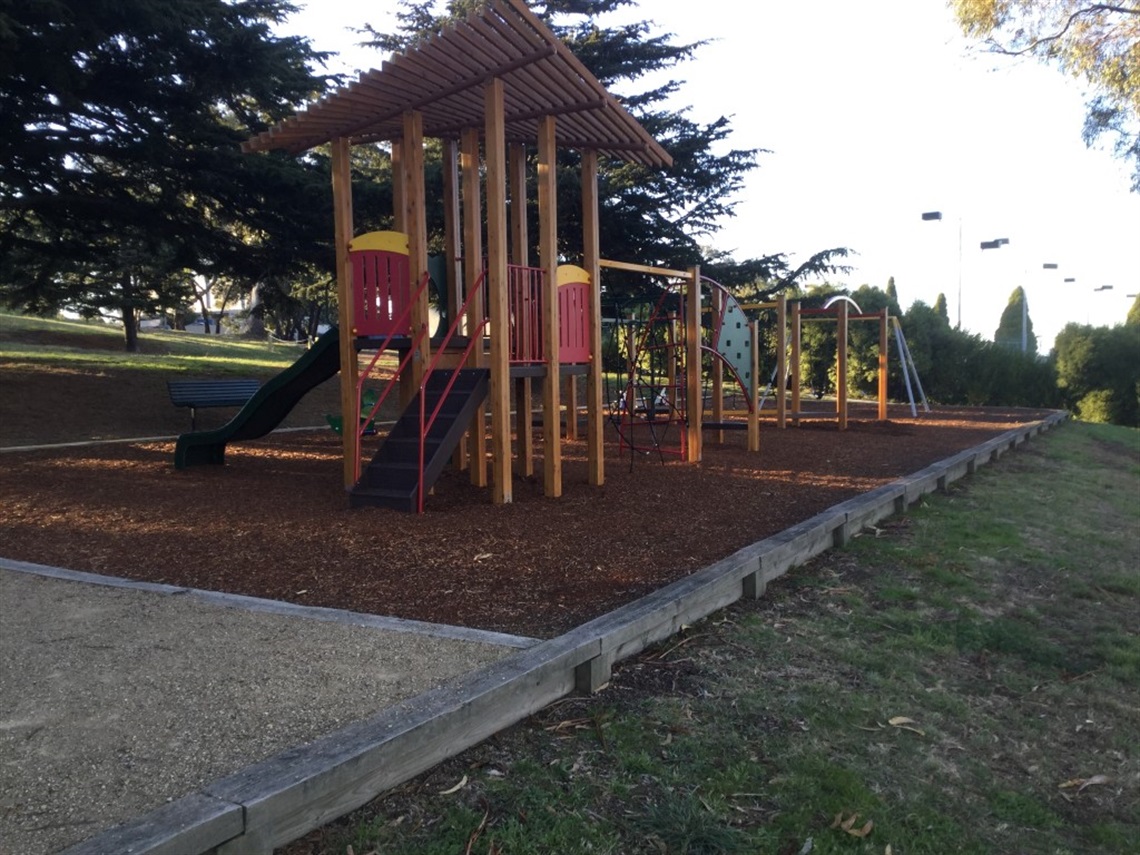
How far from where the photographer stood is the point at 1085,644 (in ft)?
18.0

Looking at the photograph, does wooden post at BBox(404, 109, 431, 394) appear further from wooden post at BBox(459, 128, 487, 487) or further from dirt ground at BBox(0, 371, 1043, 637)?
dirt ground at BBox(0, 371, 1043, 637)

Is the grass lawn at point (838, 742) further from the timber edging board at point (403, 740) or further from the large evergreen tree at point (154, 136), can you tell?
the large evergreen tree at point (154, 136)

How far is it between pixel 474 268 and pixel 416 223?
0.70 m

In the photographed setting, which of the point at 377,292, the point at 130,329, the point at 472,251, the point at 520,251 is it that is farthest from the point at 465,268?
the point at 130,329

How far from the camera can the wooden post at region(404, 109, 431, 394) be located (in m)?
8.98

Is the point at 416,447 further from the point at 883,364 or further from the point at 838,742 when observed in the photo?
the point at 883,364

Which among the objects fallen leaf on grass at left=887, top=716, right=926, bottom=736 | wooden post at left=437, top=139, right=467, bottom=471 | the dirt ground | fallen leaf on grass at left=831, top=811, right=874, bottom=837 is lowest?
fallen leaf on grass at left=831, top=811, right=874, bottom=837

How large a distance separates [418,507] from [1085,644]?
497cm

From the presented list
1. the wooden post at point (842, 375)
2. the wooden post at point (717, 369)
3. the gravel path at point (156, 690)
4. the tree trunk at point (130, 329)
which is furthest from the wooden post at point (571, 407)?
the tree trunk at point (130, 329)

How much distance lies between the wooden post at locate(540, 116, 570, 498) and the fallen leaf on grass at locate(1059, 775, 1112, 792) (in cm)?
552

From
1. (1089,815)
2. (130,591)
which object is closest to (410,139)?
(130,591)

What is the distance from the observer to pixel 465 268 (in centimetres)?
959

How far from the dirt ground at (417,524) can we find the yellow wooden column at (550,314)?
1.23ft

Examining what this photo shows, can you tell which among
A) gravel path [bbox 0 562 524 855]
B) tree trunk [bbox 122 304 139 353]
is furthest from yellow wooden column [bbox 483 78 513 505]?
tree trunk [bbox 122 304 139 353]
